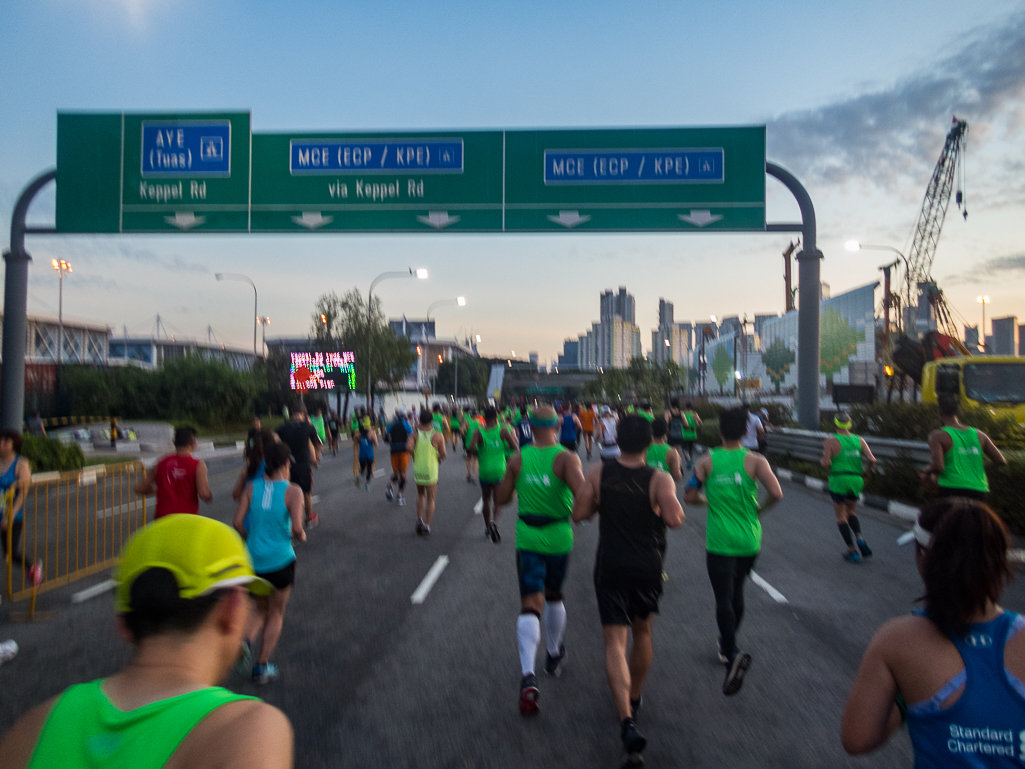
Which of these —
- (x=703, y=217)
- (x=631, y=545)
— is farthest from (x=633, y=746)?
(x=703, y=217)

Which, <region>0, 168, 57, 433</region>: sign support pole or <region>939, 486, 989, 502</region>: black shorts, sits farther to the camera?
<region>0, 168, 57, 433</region>: sign support pole

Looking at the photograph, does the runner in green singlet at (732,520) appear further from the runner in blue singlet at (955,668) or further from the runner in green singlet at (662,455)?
the runner in blue singlet at (955,668)

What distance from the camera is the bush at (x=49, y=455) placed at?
17.6m

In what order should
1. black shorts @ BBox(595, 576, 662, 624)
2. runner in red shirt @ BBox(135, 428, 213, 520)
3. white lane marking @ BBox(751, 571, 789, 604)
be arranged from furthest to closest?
white lane marking @ BBox(751, 571, 789, 604), runner in red shirt @ BBox(135, 428, 213, 520), black shorts @ BBox(595, 576, 662, 624)

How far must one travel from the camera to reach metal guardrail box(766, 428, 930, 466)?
13.7 metres

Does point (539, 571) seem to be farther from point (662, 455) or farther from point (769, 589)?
point (769, 589)

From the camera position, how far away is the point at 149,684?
1450mm

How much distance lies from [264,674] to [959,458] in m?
6.87

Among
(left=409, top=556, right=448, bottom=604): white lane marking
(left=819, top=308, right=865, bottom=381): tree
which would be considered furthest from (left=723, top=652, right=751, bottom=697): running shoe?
(left=819, top=308, right=865, bottom=381): tree

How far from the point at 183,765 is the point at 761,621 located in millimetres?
6228

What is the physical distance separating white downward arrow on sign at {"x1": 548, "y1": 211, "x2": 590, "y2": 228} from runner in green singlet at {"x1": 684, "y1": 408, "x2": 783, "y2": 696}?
8977 mm

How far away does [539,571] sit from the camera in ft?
16.6

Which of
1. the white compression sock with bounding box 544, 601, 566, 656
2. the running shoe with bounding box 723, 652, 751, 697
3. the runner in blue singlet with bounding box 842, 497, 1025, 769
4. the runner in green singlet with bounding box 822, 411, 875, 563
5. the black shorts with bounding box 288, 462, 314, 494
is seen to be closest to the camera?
the runner in blue singlet with bounding box 842, 497, 1025, 769

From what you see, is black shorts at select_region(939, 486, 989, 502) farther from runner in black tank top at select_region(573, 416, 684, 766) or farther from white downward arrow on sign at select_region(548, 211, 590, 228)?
white downward arrow on sign at select_region(548, 211, 590, 228)
